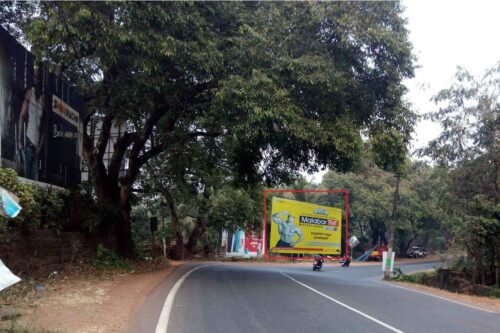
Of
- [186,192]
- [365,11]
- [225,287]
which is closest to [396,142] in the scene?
[365,11]

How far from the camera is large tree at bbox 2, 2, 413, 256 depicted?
13117mm

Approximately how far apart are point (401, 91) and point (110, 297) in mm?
9980

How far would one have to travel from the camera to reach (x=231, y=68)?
1467cm

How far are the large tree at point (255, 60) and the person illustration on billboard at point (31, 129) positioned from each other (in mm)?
1245

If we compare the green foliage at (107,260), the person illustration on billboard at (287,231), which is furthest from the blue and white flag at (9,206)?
the person illustration on billboard at (287,231)

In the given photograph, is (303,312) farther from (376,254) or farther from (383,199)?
(376,254)

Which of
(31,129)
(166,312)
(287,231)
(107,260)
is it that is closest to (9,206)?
(166,312)

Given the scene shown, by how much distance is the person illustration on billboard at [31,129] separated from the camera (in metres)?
14.1

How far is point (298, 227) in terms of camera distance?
28344mm

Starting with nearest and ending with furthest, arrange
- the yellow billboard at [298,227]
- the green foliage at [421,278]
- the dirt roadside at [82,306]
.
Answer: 1. the dirt roadside at [82,306]
2. the green foliage at [421,278]
3. the yellow billboard at [298,227]

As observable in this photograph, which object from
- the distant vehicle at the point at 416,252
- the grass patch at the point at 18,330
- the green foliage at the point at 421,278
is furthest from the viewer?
the distant vehicle at the point at 416,252

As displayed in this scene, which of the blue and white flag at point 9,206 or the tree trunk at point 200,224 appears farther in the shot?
the tree trunk at point 200,224

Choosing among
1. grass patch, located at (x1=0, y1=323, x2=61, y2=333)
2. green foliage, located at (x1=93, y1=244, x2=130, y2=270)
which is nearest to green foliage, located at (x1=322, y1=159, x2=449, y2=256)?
green foliage, located at (x1=93, y1=244, x2=130, y2=270)

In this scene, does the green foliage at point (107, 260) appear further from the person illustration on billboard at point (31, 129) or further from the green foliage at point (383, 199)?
the green foliage at point (383, 199)
